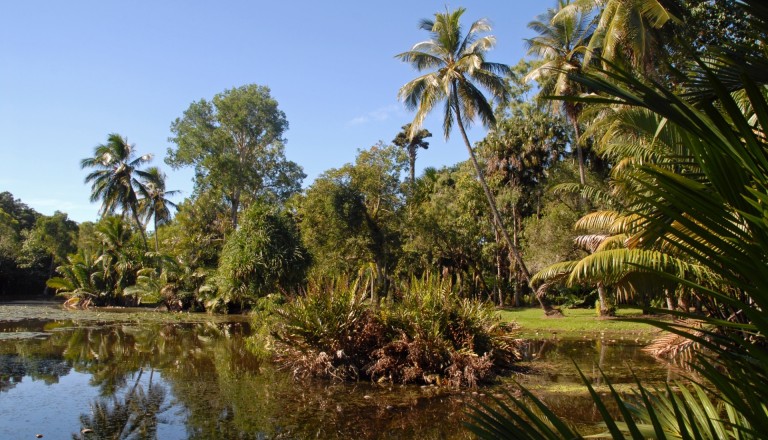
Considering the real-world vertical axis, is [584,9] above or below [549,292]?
above

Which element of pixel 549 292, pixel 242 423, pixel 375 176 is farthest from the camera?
pixel 549 292

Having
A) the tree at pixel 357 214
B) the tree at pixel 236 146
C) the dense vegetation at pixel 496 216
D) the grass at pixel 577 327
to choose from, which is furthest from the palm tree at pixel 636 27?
the tree at pixel 236 146

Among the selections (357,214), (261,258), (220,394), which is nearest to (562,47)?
(357,214)

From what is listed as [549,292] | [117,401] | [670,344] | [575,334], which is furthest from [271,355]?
[549,292]

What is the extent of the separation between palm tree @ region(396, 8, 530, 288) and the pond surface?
10.5 meters

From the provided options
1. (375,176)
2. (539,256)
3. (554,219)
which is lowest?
(539,256)

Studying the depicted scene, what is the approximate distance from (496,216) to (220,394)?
A: 15538 mm

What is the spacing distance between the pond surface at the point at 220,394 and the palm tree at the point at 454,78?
1052cm

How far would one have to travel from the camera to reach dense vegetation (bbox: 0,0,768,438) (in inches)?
66.7

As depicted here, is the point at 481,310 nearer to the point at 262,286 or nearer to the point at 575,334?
the point at 575,334

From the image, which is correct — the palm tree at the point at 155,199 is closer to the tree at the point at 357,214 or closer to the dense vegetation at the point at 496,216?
the dense vegetation at the point at 496,216

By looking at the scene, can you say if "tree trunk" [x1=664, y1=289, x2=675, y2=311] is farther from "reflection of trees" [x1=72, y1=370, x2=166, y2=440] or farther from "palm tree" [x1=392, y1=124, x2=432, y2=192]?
"palm tree" [x1=392, y1=124, x2=432, y2=192]

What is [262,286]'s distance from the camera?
2586 cm

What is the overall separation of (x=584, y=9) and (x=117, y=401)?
20601mm
